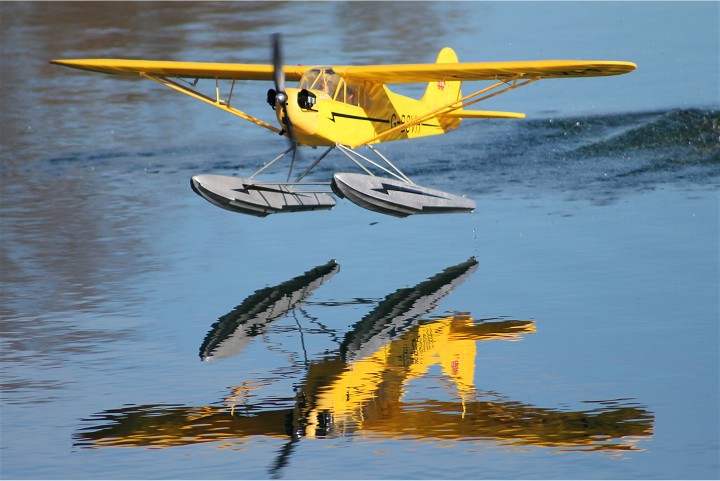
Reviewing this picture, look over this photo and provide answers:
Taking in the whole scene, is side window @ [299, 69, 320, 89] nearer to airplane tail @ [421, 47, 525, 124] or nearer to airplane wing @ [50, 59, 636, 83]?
airplane wing @ [50, 59, 636, 83]

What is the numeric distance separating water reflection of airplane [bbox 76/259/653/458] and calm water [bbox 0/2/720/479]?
0.02 meters

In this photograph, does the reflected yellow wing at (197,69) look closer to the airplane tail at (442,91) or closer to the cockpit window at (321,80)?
the cockpit window at (321,80)

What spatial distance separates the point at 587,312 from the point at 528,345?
1.16 metres

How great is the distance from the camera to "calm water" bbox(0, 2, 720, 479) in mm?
8398

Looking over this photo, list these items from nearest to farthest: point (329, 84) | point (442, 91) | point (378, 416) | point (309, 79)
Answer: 1. point (378, 416)
2. point (309, 79)
3. point (329, 84)
4. point (442, 91)

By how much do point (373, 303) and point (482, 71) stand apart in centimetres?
358

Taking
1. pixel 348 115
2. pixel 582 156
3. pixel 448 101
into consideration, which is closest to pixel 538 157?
pixel 582 156

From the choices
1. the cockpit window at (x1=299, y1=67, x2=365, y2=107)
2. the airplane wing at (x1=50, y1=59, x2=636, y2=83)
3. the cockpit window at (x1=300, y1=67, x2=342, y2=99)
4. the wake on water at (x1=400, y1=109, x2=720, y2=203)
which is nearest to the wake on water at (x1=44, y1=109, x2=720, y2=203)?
the wake on water at (x1=400, y1=109, x2=720, y2=203)

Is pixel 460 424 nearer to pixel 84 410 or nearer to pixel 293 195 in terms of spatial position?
pixel 84 410

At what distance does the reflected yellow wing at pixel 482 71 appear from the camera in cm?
1364

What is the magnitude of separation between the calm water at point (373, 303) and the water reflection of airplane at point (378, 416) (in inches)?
1.0

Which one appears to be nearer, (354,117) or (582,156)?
(354,117)

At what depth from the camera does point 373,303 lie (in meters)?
12.0

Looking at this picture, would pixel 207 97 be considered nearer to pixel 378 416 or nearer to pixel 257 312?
pixel 257 312
